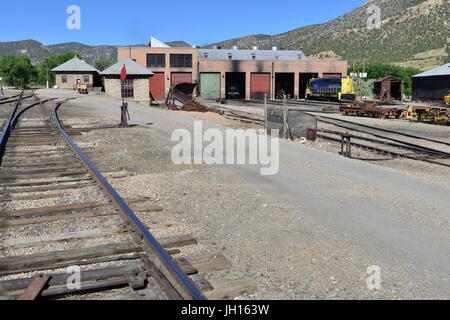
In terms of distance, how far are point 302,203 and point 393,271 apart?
3.16 m

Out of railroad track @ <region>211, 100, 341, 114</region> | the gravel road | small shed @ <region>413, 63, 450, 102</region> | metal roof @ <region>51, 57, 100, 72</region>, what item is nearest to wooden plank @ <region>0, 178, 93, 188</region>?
the gravel road

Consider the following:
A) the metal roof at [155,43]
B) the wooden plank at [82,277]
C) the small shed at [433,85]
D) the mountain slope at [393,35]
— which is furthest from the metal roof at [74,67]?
the wooden plank at [82,277]

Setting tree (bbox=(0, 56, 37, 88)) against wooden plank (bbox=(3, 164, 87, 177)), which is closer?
wooden plank (bbox=(3, 164, 87, 177))

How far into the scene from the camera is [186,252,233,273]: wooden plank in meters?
5.19

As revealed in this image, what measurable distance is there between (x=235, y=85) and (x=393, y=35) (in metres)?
87.5

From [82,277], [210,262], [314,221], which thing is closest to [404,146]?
[314,221]

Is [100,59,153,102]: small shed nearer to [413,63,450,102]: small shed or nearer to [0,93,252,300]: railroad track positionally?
[413,63,450,102]: small shed

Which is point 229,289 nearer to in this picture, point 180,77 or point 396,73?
point 180,77

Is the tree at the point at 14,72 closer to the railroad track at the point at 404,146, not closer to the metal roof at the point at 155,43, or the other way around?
the metal roof at the point at 155,43

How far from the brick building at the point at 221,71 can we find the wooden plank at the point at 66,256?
6231cm

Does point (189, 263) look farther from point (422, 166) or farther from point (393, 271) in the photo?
point (422, 166)

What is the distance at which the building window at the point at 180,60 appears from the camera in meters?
67.8

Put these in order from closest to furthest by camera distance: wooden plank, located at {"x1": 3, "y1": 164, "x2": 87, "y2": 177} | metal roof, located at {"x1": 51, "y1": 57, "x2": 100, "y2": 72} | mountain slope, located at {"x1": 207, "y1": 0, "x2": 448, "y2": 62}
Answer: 1. wooden plank, located at {"x1": 3, "y1": 164, "x2": 87, "y2": 177}
2. metal roof, located at {"x1": 51, "y1": 57, "x2": 100, "y2": 72}
3. mountain slope, located at {"x1": 207, "y1": 0, "x2": 448, "y2": 62}

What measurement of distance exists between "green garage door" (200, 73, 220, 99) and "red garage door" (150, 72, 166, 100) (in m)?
6.04
